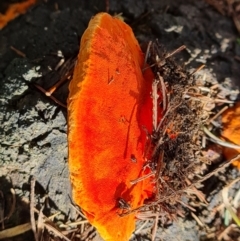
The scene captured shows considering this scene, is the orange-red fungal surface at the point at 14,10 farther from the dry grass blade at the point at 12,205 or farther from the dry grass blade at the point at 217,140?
the dry grass blade at the point at 217,140

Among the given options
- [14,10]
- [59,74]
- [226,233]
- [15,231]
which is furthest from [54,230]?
[14,10]

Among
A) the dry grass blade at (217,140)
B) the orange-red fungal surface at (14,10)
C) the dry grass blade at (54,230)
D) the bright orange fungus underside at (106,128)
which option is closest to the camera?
the bright orange fungus underside at (106,128)

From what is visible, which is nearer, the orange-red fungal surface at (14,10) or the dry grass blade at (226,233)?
the dry grass blade at (226,233)

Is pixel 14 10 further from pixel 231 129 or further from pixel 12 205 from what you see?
pixel 231 129

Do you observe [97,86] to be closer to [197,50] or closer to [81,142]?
[81,142]

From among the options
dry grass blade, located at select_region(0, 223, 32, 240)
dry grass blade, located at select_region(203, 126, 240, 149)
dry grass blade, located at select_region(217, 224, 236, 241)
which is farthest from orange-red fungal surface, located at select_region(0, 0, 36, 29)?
dry grass blade, located at select_region(217, 224, 236, 241)

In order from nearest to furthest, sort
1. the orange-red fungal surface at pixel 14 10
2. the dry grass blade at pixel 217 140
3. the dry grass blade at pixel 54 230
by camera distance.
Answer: the dry grass blade at pixel 54 230 → the dry grass blade at pixel 217 140 → the orange-red fungal surface at pixel 14 10

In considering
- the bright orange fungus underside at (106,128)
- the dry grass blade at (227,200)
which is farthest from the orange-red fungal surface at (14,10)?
the dry grass blade at (227,200)

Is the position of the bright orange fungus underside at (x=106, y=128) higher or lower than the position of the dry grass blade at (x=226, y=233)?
higher
